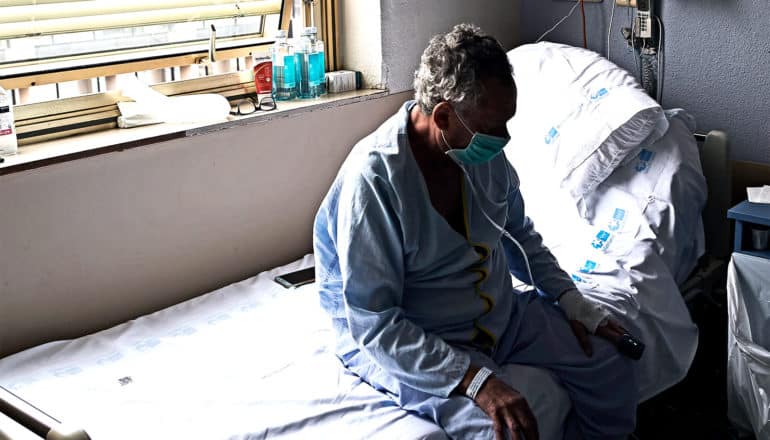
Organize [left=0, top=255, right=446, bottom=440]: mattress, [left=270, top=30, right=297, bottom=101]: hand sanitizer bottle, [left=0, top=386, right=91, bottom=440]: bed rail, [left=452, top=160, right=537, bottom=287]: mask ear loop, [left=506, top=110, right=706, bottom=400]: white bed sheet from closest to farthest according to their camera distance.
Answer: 1. [left=0, top=386, right=91, bottom=440]: bed rail
2. [left=0, top=255, right=446, bottom=440]: mattress
3. [left=452, top=160, right=537, bottom=287]: mask ear loop
4. [left=506, top=110, right=706, bottom=400]: white bed sheet
5. [left=270, top=30, right=297, bottom=101]: hand sanitizer bottle

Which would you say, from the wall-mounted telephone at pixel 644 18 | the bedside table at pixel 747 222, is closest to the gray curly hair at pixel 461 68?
the bedside table at pixel 747 222

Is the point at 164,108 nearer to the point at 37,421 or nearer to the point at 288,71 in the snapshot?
the point at 288,71

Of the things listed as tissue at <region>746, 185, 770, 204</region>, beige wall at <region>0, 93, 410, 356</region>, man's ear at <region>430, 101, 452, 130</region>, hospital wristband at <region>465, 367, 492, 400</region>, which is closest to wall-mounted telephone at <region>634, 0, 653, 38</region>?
tissue at <region>746, 185, 770, 204</region>

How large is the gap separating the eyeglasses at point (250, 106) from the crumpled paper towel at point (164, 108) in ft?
0.16

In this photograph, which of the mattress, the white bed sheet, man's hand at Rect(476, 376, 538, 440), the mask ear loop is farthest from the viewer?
the white bed sheet

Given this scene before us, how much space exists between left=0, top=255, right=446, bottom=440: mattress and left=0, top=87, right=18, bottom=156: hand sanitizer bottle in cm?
50

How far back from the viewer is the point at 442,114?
182 centimetres

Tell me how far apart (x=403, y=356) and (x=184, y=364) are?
0.62m

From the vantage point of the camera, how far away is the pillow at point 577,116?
2555mm

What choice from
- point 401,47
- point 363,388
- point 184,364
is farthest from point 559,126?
point 184,364

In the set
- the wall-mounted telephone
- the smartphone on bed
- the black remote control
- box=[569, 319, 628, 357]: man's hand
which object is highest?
the wall-mounted telephone

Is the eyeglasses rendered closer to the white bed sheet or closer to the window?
the window

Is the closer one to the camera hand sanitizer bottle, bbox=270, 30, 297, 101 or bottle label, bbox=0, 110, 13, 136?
bottle label, bbox=0, 110, 13, 136

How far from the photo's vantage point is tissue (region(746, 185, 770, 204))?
2482 mm
